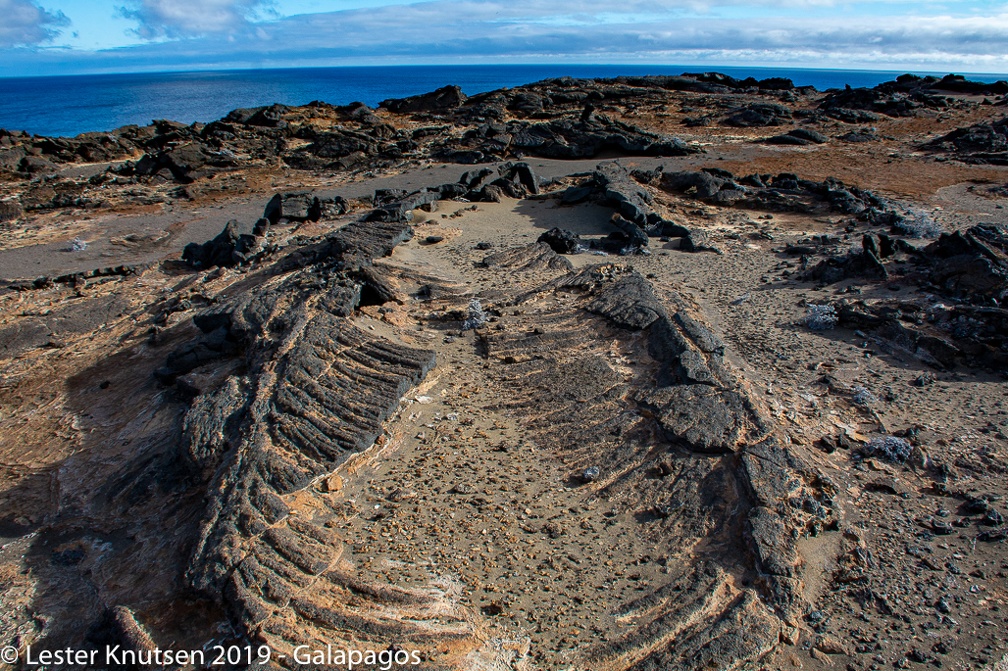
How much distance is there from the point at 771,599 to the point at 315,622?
247 centimetres

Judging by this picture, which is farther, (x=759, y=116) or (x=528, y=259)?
(x=759, y=116)

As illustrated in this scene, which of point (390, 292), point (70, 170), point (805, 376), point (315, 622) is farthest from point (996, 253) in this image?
point (70, 170)

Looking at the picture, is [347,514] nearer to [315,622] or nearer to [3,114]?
[315,622]

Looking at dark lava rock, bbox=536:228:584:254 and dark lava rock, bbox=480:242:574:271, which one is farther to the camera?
dark lava rock, bbox=536:228:584:254

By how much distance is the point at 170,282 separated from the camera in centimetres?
1008

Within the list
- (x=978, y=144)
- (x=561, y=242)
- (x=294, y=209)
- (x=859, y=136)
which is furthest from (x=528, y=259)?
(x=859, y=136)

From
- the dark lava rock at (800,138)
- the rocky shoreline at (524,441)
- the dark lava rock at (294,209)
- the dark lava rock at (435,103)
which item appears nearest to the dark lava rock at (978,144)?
the dark lava rock at (800,138)

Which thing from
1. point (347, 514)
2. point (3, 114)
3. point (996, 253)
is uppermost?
point (996, 253)

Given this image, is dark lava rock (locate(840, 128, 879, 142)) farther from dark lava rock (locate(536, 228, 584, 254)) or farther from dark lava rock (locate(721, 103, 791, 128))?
dark lava rock (locate(536, 228, 584, 254))

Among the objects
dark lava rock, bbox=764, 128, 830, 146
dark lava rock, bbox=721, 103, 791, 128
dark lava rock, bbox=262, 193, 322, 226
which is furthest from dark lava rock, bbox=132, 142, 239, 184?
dark lava rock, bbox=721, 103, 791, 128

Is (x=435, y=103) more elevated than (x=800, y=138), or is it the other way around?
(x=800, y=138)

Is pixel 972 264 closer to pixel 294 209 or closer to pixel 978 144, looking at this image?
pixel 294 209

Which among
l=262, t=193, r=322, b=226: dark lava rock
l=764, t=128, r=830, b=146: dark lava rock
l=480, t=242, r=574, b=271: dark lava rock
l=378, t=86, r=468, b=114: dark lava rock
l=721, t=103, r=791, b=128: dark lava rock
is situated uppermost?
l=721, t=103, r=791, b=128: dark lava rock

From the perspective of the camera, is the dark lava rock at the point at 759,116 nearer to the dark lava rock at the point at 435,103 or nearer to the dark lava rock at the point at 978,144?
the dark lava rock at the point at 978,144
